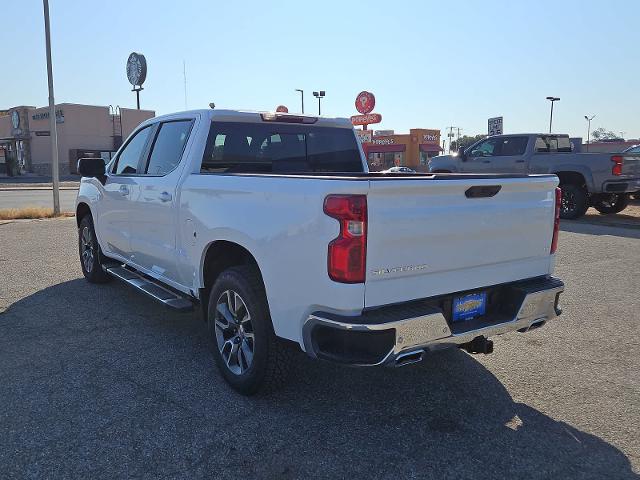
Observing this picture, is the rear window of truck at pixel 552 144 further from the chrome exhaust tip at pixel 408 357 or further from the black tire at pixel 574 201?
the chrome exhaust tip at pixel 408 357

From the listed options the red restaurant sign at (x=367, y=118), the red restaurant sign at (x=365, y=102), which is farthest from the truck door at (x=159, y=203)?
the red restaurant sign at (x=365, y=102)

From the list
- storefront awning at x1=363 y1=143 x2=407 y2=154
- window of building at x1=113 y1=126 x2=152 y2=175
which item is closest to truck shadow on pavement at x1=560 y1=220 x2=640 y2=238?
window of building at x1=113 y1=126 x2=152 y2=175

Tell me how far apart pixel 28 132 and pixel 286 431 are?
195ft

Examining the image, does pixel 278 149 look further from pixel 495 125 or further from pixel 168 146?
pixel 495 125

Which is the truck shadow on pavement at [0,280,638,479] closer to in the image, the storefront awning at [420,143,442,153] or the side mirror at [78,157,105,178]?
the side mirror at [78,157,105,178]

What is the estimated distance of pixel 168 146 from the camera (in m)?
4.93

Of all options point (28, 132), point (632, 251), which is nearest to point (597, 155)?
point (632, 251)

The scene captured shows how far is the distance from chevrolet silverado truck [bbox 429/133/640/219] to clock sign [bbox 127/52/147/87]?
20.2 meters

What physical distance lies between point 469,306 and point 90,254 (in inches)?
204

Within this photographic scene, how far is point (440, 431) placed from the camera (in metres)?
3.24

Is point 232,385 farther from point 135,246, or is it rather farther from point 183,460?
point 135,246

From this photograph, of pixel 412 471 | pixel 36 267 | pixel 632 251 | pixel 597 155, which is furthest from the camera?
pixel 597 155

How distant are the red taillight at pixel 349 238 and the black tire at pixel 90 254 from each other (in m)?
4.51

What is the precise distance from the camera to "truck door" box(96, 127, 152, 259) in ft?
17.8
